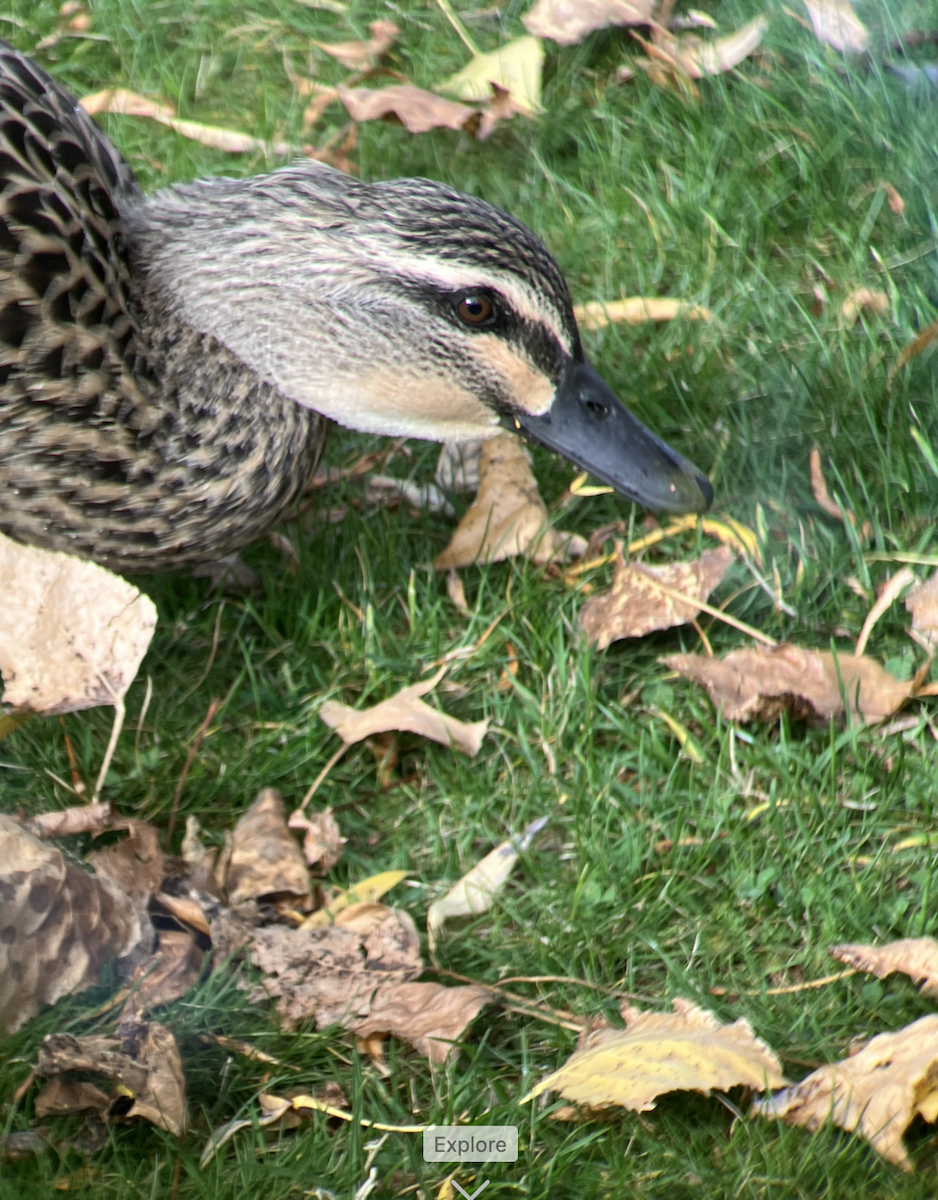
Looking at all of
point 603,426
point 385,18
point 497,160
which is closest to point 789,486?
point 603,426

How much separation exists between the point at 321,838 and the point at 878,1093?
1143 millimetres

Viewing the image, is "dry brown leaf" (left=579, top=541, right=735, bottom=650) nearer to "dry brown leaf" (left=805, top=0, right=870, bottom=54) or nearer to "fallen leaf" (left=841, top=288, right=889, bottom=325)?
"fallen leaf" (left=841, top=288, right=889, bottom=325)

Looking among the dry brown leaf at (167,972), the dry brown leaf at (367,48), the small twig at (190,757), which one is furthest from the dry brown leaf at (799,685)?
the dry brown leaf at (367,48)

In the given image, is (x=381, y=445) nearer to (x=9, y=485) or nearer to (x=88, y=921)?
(x=9, y=485)

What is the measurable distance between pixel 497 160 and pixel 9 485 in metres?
2.02

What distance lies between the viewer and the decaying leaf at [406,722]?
2.94 m

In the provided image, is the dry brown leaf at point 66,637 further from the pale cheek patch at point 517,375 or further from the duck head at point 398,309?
the pale cheek patch at point 517,375

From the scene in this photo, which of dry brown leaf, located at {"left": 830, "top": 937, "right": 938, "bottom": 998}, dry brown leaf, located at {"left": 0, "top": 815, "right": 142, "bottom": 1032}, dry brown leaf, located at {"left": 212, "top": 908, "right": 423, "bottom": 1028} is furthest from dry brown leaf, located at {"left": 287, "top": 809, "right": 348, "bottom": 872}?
dry brown leaf, located at {"left": 830, "top": 937, "right": 938, "bottom": 998}

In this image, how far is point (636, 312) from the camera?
147 inches

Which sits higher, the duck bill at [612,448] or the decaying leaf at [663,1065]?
the duck bill at [612,448]

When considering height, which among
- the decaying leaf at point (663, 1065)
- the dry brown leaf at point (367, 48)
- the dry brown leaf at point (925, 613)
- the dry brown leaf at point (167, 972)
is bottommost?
the dry brown leaf at point (167, 972)

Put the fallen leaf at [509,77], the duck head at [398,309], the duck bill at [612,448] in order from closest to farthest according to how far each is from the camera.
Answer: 1. the duck head at [398,309]
2. the duck bill at [612,448]
3. the fallen leaf at [509,77]

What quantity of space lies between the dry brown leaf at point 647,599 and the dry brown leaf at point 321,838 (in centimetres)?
73

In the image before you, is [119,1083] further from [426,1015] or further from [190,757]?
[190,757]
